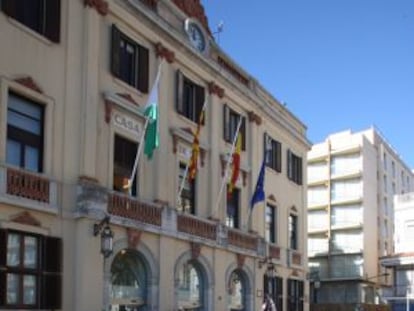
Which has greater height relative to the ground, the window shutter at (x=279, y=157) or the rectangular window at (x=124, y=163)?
the window shutter at (x=279, y=157)

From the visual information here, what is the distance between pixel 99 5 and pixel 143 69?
11.4ft

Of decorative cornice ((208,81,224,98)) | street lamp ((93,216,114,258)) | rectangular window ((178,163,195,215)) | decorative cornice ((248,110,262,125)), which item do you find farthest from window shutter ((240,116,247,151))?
street lamp ((93,216,114,258))

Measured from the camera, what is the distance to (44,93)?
79.6 ft

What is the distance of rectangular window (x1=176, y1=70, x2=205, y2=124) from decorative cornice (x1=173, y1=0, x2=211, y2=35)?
108 inches

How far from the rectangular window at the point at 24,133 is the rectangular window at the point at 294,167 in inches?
855

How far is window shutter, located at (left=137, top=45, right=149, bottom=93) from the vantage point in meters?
29.4

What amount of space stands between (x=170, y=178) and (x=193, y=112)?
384 centimetres

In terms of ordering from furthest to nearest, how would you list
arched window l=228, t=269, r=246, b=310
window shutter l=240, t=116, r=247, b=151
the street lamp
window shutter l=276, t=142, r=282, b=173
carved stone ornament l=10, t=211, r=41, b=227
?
window shutter l=276, t=142, r=282, b=173, window shutter l=240, t=116, r=247, b=151, arched window l=228, t=269, r=246, b=310, the street lamp, carved stone ornament l=10, t=211, r=41, b=227

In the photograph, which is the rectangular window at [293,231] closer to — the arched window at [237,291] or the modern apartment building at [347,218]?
the arched window at [237,291]

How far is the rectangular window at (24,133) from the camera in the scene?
23109mm

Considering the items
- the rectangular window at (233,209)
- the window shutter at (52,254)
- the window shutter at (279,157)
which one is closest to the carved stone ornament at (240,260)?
the rectangular window at (233,209)

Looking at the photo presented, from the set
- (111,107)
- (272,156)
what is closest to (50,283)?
(111,107)

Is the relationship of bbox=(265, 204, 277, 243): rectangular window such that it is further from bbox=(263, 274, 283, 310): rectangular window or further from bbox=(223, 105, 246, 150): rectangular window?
bbox=(223, 105, 246, 150): rectangular window

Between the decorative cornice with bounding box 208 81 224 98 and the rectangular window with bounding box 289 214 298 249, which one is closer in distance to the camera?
the decorative cornice with bounding box 208 81 224 98
